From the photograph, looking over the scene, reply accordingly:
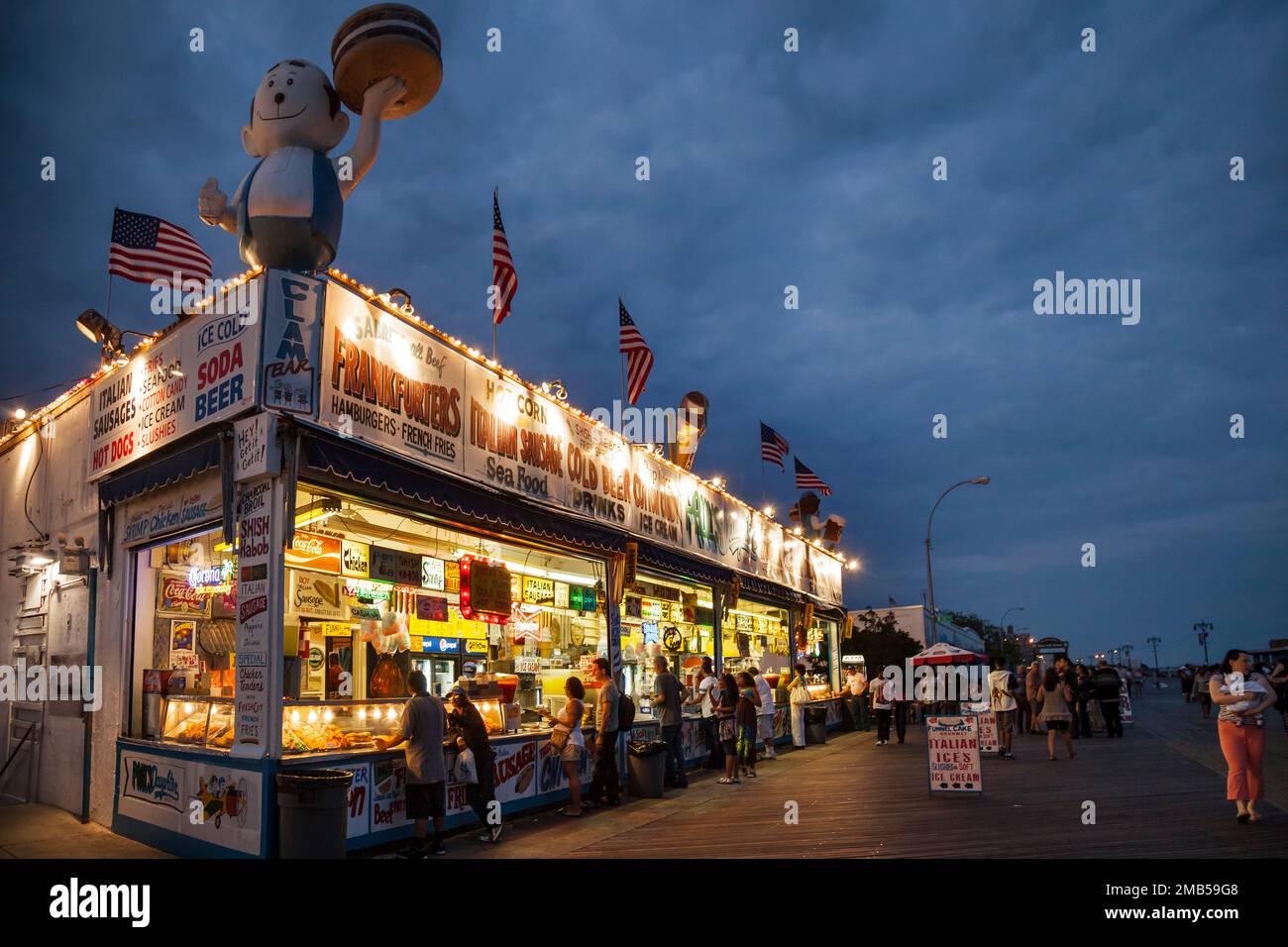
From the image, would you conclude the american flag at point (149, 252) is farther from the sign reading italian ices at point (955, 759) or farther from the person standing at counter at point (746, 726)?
the sign reading italian ices at point (955, 759)

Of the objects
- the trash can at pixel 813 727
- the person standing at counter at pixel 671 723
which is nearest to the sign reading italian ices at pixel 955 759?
the person standing at counter at pixel 671 723

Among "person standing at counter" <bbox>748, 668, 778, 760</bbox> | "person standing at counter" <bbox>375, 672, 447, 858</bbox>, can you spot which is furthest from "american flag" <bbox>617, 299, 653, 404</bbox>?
"person standing at counter" <bbox>375, 672, 447, 858</bbox>

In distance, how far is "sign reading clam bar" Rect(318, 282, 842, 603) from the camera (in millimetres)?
10234

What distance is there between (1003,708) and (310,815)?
1492 cm

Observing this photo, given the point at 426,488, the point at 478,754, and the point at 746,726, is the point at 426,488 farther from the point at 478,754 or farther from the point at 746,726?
the point at 746,726

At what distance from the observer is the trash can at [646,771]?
13977mm

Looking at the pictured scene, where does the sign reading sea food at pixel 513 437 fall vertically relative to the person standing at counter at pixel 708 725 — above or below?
above

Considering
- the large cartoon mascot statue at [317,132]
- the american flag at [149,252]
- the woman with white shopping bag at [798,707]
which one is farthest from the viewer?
the woman with white shopping bag at [798,707]

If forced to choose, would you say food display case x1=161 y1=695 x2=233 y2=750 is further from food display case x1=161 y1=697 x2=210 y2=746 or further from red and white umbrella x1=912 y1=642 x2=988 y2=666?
red and white umbrella x1=912 y1=642 x2=988 y2=666

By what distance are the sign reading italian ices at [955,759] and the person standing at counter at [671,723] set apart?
419 cm

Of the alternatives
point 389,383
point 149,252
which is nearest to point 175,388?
point 149,252

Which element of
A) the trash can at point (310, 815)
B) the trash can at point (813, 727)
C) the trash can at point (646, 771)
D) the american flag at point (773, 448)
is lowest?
the trash can at point (813, 727)

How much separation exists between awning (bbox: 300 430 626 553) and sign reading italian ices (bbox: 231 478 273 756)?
611 millimetres

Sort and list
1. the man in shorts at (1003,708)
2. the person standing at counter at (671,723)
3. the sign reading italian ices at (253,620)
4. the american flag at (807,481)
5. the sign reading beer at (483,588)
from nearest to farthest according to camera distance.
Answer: the sign reading italian ices at (253,620) < the sign reading beer at (483,588) < the person standing at counter at (671,723) < the man in shorts at (1003,708) < the american flag at (807,481)
